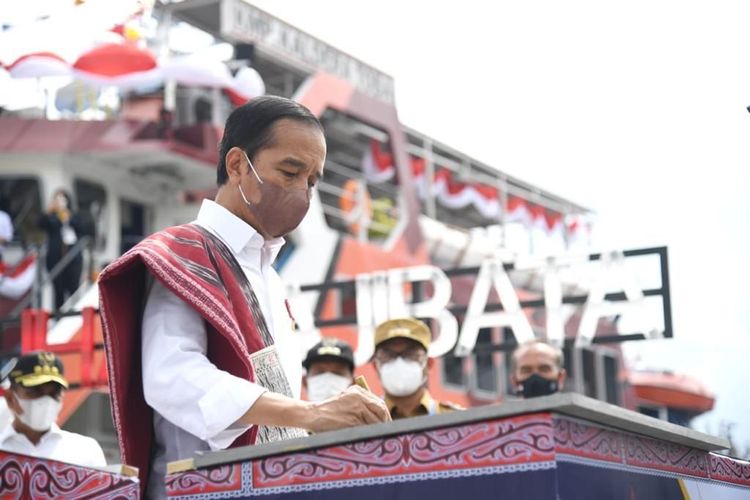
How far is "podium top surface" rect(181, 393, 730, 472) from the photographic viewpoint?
173 cm

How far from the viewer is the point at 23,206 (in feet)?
51.4

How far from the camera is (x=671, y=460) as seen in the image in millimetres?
2191

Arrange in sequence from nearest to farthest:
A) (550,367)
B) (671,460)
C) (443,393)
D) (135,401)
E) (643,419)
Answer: (643,419) < (671,460) < (135,401) < (550,367) < (443,393)

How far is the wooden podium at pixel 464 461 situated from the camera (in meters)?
1.74

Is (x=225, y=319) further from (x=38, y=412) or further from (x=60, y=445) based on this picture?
(x=38, y=412)

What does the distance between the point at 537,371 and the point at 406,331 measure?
638 millimetres

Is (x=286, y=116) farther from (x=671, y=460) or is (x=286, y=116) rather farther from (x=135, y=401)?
(x=671, y=460)

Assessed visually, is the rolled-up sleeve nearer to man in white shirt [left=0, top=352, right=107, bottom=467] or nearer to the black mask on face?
man in white shirt [left=0, top=352, right=107, bottom=467]

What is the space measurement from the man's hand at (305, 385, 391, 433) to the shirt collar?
515 millimetres

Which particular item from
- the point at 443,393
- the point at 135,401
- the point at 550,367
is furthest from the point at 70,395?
the point at 135,401

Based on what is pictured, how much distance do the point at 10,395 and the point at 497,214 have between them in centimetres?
1925

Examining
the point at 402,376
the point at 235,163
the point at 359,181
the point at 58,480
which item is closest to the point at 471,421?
the point at 58,480

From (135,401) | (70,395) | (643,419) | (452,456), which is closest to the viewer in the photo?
(452,456)

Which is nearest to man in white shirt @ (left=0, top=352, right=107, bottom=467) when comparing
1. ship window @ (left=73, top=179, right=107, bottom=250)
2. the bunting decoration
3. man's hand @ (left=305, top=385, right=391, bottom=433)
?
man's hand @ (left=305, top=385, right=391, bottom=433)
